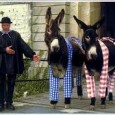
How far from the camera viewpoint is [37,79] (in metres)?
12.0

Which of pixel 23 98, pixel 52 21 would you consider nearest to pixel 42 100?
pixel 23 98

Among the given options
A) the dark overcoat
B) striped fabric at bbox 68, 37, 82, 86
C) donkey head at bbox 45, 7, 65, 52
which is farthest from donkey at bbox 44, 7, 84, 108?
the dark overcoat

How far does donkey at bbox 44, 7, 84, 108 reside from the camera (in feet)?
28.7

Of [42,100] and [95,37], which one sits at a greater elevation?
[95,37]

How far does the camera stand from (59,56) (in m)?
8.91

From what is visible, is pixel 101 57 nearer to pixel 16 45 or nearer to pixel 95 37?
pixel 95 37

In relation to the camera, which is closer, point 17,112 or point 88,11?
point 17,112

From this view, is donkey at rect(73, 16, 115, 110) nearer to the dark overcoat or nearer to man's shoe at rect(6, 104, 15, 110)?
the dark overcoat

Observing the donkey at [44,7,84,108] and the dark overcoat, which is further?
the dark overcoat

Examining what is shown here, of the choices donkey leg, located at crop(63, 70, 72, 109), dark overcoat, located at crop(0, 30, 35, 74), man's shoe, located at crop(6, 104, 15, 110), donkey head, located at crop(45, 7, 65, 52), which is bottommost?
man's shoe, located at crop(6, 104, 15, 110)

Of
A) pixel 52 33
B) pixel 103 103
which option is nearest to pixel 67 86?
pixel 103 103

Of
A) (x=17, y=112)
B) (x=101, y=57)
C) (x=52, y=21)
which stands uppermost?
(x=52, y=21)

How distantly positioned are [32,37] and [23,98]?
265cm

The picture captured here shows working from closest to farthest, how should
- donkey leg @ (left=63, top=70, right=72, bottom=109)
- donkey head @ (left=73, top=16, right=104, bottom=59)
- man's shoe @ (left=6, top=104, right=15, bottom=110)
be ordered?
1. donkey head @ (left=73, top=16, right=104, bottom=59)
2. donkey leg @ (left=63, top=70, right=72, bottom=109)
3. man's shoe @ (left=6, top=104, right=15, bottom=110)
